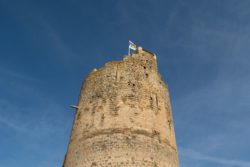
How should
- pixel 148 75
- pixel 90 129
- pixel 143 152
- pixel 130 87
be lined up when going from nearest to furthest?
pixel 143 152 → pixel 90 129 → pixel 130 87 → pixel 148 75

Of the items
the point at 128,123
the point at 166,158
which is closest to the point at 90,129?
the point at 128,123

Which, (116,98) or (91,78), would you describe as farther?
(91,78)

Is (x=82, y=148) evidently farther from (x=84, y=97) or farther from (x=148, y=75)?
(x=148, y=75)

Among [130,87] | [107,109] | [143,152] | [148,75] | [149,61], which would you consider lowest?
[143,152]

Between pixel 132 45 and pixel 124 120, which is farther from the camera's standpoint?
pixel 132 45

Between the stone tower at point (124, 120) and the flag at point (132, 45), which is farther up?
the flag at point (132, 45)

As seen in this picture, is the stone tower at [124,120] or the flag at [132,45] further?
the flag at [132,45]

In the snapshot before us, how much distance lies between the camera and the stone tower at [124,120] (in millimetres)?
14281

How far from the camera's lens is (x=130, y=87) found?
16656 mm

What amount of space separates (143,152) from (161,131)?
6.64 feet

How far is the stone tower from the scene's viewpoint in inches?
562

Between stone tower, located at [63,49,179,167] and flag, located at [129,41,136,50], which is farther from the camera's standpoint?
flag, located at [129,41,136,50]

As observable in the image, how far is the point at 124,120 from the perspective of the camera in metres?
15.2

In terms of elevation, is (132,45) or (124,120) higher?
(132,45)
